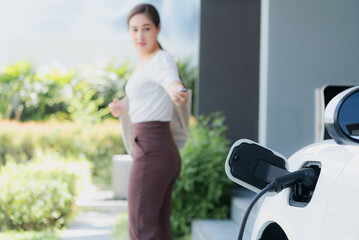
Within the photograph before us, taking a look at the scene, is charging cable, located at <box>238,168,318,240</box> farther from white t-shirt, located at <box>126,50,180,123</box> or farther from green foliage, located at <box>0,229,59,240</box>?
green foliage, located at <box>0,229,59,240</box>

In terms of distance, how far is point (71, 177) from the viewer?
5832 mm

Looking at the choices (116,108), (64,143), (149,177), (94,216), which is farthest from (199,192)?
(64,143)

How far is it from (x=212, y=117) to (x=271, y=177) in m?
5.44

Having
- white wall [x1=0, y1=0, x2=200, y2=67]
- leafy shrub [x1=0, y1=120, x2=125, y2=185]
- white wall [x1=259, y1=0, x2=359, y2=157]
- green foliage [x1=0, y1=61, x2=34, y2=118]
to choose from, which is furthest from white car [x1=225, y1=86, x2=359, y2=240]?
white wall [x1=0, y1=0, x2=200, y2=67]

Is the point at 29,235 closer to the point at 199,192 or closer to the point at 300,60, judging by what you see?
the point at 199,192

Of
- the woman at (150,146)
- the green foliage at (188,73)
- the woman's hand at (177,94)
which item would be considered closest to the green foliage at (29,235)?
the woman at (150,146)

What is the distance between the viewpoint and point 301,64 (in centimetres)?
416

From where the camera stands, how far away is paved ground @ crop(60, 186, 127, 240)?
5047mm

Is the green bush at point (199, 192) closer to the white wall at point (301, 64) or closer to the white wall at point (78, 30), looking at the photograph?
the white wall at point (301, 64)

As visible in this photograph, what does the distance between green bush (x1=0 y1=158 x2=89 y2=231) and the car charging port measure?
4074 millimetres

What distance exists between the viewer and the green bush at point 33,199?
4.82m

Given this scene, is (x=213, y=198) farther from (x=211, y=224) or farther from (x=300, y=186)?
(x=300, y=186)

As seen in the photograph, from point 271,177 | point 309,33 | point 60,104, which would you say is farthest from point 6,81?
point 271,177

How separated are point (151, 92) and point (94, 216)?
3620 mm
